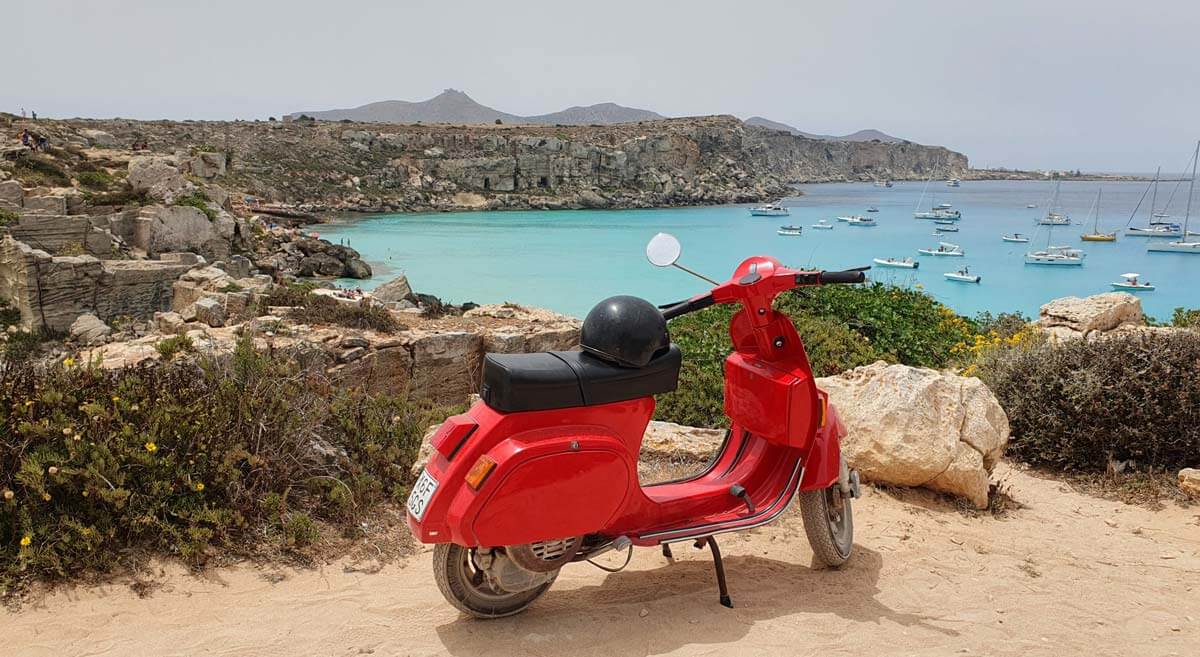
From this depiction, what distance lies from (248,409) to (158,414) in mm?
435

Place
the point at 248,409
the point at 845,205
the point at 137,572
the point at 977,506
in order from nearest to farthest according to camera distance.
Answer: the point at 137,572 → the point at 248,409 → the point at 977,506 → the point at 845,205

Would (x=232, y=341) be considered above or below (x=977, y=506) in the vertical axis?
above

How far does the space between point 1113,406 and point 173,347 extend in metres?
6.21

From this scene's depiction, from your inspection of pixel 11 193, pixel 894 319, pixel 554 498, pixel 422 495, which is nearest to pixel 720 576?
pixel 554 498

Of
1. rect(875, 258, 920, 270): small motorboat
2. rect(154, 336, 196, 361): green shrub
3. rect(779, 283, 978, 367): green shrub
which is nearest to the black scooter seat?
rect(154, 336, 196, 361): green shrub

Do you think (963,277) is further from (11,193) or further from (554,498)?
(554,498)

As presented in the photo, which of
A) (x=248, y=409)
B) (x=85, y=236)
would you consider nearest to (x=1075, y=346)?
(x=248, y=409)

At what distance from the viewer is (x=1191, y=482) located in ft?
15.4

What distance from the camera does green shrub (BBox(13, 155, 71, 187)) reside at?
19016 mm

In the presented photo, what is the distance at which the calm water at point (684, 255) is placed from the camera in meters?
24.1

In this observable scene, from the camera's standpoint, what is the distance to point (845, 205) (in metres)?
71.9

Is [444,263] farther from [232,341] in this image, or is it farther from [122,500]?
[122,500]

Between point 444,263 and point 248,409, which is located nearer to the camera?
point 248,409

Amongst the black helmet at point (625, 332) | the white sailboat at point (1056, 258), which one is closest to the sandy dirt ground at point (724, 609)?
the black helmet at point (625, 332)
